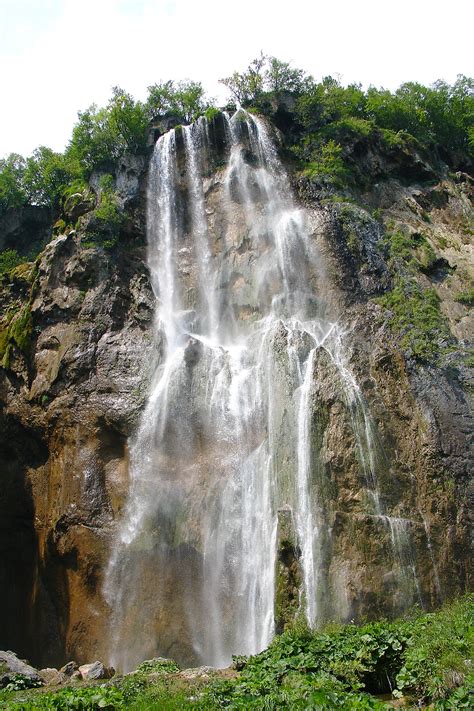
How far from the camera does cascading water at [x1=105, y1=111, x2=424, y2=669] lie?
17547 millimetres

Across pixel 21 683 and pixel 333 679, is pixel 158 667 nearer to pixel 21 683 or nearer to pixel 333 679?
pixel 21 683

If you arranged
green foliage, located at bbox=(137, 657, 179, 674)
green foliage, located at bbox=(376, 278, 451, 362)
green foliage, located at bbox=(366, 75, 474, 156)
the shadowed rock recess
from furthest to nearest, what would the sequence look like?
green foliage, located at bbox=(366, 75, 474, 156), green foliage, located at bbox=(376, 278, 451, 362), the shadowed rock recess, green foliage, located at bbox=(137, 657, 179, 674)

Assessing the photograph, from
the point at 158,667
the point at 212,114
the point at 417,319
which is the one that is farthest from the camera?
the point at 212,114

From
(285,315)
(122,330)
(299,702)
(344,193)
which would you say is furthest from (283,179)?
(299,702)

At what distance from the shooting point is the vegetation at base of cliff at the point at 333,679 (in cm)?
837

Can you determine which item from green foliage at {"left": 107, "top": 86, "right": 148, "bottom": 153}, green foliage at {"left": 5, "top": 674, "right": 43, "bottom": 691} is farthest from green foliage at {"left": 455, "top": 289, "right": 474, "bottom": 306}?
green foliage at {"left": 5, "top": 674, "right": 43, "bottom": 691}

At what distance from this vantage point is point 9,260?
1232 inches

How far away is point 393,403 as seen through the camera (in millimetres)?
20125

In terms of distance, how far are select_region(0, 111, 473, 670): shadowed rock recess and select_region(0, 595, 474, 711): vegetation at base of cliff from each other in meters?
5.12

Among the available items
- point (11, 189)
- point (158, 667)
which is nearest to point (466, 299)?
point (158, 667)

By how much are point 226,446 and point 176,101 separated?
22.3 meters

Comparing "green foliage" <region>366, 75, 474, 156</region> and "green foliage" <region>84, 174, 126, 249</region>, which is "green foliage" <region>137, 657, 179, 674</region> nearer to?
"green foliage" <region>84, 174, 126, 249</region>

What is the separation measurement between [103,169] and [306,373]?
56.0 feet

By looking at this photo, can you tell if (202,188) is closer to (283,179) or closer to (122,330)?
(283,179)
